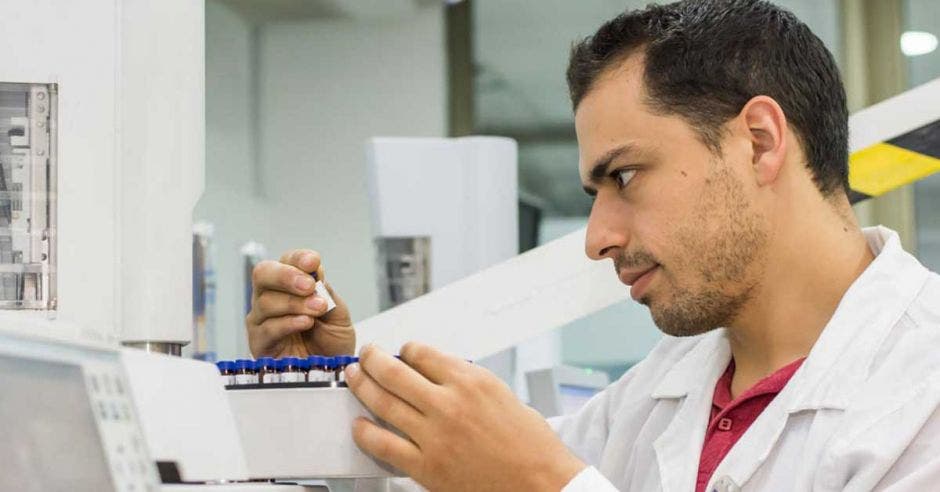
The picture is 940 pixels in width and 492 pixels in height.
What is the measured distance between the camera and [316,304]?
4.18ft

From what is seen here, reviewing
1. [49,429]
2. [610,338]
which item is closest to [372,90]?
[610,338]

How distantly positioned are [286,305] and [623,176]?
38 centimetres

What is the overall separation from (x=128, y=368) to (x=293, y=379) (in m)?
0.33

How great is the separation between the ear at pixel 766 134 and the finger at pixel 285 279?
494mm

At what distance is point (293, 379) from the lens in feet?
3.12

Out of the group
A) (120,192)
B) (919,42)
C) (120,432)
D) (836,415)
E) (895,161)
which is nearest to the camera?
(120,432)

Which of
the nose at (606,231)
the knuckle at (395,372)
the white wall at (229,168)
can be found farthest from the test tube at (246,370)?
the white wall at (229,168)

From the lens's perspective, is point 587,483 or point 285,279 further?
point 285,279

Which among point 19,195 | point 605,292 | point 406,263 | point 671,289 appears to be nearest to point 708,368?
point 671,289

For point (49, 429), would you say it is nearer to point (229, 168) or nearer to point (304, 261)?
point (304, 261)

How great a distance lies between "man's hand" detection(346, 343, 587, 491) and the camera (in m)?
0.96

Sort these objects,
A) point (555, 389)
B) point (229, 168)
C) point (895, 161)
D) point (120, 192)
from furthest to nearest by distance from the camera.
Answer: point (229, 168), point (555, 389), point (895, 161), point (120, 192)

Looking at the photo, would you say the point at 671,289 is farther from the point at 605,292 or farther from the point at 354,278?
the point at 354,278

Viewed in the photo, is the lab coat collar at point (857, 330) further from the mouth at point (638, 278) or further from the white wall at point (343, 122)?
the white wall at point (343, 122)
